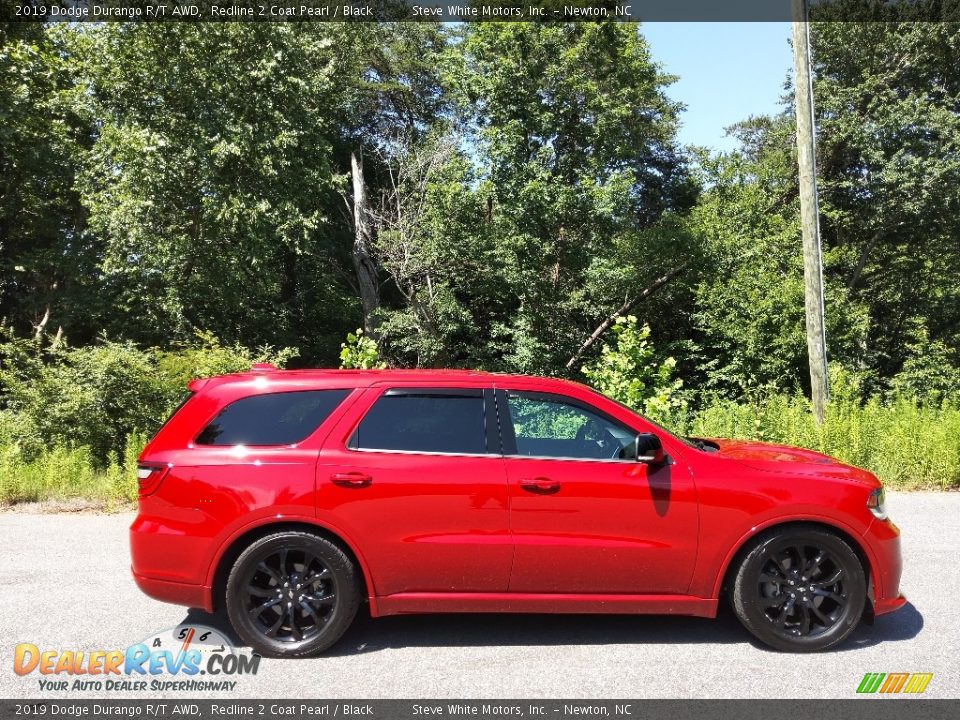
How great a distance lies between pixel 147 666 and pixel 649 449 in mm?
3202

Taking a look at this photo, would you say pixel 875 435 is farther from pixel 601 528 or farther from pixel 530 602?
pixel 530 602

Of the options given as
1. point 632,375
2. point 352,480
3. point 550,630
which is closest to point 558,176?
point 632,375

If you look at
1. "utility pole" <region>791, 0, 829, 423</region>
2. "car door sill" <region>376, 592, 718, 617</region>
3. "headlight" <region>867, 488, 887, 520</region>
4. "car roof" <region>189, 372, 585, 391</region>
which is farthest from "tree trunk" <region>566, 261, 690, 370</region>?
"car door sill" <region>376, 592, 718, 617</region>

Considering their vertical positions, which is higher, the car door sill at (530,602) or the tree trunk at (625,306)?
the tree trunk at (625,306)

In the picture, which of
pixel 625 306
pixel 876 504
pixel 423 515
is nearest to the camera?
pixel 423 515

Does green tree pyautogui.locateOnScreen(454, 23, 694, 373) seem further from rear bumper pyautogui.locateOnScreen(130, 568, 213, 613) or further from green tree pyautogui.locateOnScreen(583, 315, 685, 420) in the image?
rear bumper pyautogui.locateOnScreen(130, 568, 213, 613)

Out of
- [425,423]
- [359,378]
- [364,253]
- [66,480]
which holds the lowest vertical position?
[66,480]

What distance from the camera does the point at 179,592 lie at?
450 cm

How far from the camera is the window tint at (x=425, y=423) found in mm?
4609

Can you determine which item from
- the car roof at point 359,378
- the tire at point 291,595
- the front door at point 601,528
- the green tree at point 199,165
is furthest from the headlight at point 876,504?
the green tree at point 199,165

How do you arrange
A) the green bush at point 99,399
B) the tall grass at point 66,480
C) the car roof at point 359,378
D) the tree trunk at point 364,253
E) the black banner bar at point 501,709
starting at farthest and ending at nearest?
the tree trunk at point 364,253, the green bush at point 99,399, the tall grass at point 66,480, the car roof at point 359,378, the black banner bar at point 501,709

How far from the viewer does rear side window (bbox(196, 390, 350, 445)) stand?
4656 millimetres

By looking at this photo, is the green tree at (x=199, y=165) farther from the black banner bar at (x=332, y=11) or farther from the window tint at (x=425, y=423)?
the window tint at (x=425, y=423)

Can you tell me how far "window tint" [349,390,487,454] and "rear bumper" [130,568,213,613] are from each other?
124 cm
